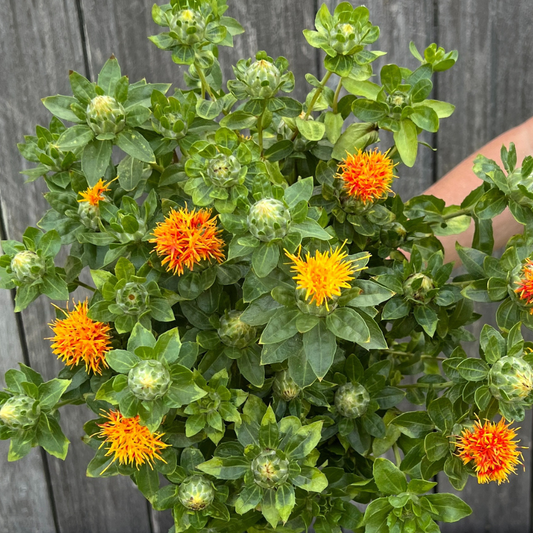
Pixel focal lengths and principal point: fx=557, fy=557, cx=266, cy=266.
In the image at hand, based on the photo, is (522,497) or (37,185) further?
(522,497)

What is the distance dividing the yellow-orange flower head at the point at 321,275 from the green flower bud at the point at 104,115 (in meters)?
0.22

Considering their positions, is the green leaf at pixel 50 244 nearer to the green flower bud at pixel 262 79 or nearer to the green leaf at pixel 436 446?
the green flower bud at pixel 262 79

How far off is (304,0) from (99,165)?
0.58m

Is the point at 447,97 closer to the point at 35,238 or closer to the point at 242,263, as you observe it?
the point at 242,263

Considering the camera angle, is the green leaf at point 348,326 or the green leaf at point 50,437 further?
the green leaf at point 50,437

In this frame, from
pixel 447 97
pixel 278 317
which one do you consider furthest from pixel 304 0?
pixel 278 317

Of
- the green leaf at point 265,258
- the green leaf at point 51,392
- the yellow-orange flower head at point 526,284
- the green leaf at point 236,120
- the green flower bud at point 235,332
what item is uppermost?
the green leaf at point 236,120

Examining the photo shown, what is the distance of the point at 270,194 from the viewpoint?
0.49 m

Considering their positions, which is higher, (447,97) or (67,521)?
(447,97)

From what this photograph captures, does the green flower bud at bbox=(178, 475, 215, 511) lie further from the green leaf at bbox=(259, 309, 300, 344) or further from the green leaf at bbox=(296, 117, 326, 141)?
the green leaf at bbox=(296, 117, 326, 141)

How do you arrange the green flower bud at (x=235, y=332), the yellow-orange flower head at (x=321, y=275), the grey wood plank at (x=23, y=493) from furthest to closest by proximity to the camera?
1. the grey wood plank at (x=23, y=493)
2. the green flower bud at (x=235, y=332)
3. the yellow-orange flower head at (x=321, y=275)

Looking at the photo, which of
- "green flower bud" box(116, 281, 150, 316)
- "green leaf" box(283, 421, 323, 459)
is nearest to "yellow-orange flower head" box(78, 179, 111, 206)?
"green flower bud" box(116, 281, 150, 316)

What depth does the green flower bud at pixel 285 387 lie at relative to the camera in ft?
1.88

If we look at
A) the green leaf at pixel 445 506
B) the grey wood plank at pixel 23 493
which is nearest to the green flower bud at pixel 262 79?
the green leaf at pixel 445 506
